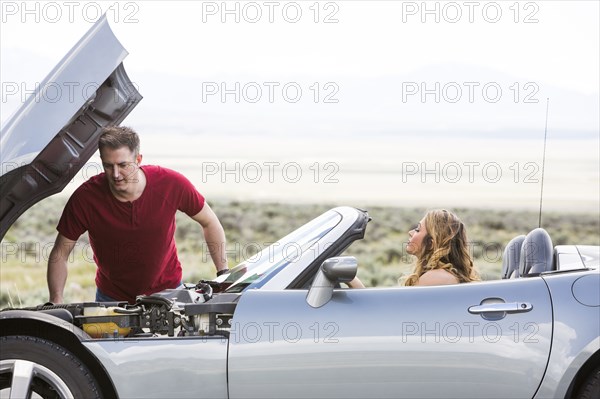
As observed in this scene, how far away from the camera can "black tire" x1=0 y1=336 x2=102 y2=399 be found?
15.1 feet

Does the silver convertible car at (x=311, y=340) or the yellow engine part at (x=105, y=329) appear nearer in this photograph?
the silver convertible car at (x=311, y=340)

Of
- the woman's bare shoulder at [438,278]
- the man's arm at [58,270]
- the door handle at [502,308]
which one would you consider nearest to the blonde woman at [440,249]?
the woman's bare shoulder at [438,278]

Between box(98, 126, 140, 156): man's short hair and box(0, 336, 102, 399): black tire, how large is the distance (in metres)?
1.27

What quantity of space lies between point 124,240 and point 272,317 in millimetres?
1737

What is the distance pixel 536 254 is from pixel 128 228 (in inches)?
93.0

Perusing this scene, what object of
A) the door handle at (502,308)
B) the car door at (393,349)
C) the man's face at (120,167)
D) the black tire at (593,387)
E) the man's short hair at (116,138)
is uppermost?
the man's short hair at (116,138)

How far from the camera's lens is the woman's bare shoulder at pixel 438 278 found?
194 inches

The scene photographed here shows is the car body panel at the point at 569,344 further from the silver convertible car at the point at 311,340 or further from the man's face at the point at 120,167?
the man's face at the point at 120,167

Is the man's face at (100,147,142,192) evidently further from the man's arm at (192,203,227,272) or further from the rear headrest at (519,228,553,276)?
the rear headrest at (519,228,553,276)

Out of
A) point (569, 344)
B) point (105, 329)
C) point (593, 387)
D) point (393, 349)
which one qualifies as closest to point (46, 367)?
point (105, 329)

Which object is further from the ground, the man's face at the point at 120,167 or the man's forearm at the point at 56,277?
the man's face at the point at 120,167

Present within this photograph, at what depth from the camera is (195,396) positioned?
4.59 m

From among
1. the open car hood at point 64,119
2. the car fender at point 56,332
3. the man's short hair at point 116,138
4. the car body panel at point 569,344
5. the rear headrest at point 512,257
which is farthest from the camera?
the man's short hair at point 116,138

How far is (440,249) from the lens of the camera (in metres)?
5.04
